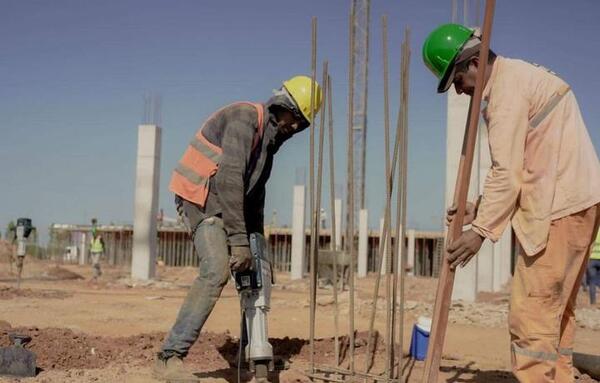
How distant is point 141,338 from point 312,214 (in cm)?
190

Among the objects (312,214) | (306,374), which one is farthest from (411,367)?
(312,214)

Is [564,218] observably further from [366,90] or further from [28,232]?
[366,90]

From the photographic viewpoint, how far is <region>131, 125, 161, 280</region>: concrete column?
15844 millimetres

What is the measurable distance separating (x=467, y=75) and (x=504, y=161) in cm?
47

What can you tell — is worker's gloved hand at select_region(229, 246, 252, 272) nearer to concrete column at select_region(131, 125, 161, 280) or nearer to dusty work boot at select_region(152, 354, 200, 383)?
dusty work boot at select_region(152, 354, 200, 383)

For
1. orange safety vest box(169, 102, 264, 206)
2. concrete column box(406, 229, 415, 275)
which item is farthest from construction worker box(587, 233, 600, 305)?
concrete column box(406, 229, 415, 275)

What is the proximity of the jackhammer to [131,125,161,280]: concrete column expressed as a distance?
40.6ft

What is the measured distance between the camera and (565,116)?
2801 mm

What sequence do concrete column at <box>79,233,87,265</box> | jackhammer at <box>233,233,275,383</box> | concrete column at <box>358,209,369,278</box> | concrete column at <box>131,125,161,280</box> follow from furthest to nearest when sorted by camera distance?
concrete column at <box>79,233,87,265</box>, concrete column at <box>358,209,369,278</box>, concrete column at <box>131,125,161,280</box>, jackhammer at <box>233,233,275,383</box>

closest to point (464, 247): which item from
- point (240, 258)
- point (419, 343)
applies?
point (240, 258)

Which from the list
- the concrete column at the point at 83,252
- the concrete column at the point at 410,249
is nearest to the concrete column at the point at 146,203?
the concrete column at the point at 410,249

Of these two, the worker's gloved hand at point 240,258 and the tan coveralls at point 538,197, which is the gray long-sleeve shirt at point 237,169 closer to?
the worker's gloved hand at point 240,258

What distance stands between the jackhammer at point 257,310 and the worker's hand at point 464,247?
133 centimetres

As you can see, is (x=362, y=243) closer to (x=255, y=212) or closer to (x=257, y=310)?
(x=255, y=212)
